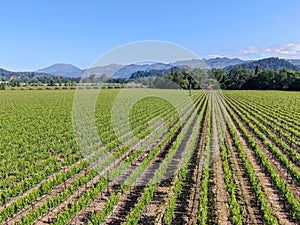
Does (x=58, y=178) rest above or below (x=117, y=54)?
below

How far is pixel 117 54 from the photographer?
13.1 meters

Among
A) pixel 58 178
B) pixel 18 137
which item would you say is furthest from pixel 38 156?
pixel 18 137

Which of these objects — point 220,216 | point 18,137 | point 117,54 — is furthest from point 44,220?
point 18,137

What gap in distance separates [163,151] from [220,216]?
7.48 metres

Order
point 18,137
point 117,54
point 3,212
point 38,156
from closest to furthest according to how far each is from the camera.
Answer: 1. point 3,212
2. point 117,54
3. point 38,156
4. point 18,137

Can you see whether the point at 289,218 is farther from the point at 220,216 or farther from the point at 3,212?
the point at 3,212

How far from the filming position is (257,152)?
556 inches

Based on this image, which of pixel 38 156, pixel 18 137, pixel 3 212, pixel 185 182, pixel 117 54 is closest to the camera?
pixel 3 212

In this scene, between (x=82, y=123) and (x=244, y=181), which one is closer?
(x=244, y=181)

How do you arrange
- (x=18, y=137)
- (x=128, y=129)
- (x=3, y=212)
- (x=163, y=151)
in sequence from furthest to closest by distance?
(x=128, y=129)
(x=18, y=137)
(x=163, y=151)
(x=3, y=212)

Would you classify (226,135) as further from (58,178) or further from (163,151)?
(58,178)

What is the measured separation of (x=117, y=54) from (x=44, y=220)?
755 centimetres

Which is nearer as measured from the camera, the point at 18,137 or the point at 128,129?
the point at 18,137

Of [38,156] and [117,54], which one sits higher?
[117,54]
